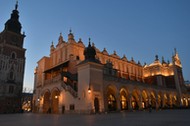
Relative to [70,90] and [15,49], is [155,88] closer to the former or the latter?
[70,90]

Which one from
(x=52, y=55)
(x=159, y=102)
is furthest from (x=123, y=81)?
(x=52, y=55)

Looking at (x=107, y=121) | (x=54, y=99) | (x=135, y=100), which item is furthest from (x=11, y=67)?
(x=107, y=121)

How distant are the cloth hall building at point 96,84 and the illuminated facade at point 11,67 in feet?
16.6

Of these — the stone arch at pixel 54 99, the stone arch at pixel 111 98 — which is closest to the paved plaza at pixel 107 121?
the stone arch at pixel 111 98

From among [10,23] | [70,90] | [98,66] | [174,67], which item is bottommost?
[70,90]

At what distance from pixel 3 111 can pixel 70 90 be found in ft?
68.3

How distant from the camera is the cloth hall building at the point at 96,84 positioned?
25.8 meters

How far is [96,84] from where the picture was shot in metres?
25.8

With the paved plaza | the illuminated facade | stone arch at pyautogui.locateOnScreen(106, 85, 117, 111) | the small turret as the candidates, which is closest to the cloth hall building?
stone arch at pyautogui.locateOnScreen(106, 85, 117, 111)

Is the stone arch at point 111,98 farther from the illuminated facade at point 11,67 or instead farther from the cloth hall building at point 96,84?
the illuminated facade at point 11,67

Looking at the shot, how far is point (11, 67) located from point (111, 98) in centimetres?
2749

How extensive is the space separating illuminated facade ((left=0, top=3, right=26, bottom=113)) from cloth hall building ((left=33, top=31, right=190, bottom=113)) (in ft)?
16.6

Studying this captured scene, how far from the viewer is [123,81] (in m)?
32.2

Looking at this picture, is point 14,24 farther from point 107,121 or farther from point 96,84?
point 107,121
